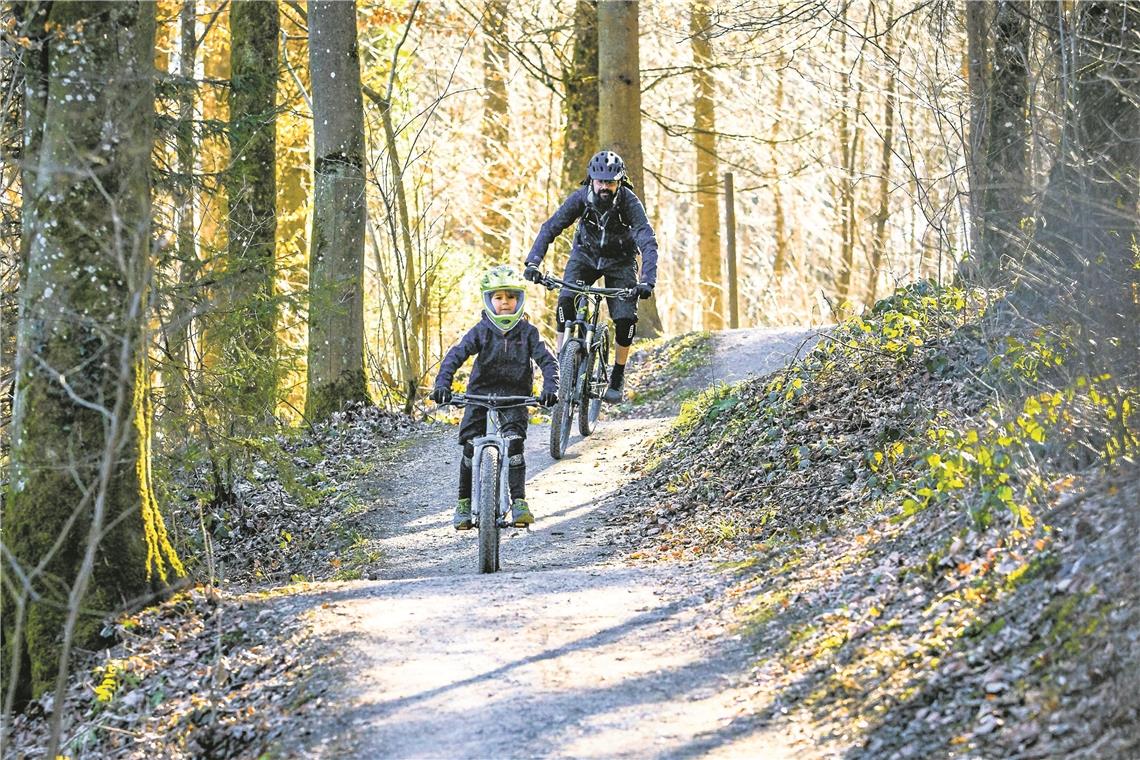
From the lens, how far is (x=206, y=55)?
26328mm

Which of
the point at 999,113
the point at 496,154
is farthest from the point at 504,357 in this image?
the point at 496,154

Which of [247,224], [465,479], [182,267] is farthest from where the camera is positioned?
[247,224]

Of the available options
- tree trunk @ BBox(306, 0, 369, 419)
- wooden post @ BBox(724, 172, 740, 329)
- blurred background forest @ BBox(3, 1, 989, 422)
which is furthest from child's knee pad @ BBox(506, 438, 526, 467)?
wooden post @ BBox(724, 172, 740, 329)

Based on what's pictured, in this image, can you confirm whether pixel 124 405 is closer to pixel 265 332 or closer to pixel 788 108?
pixel 265 332

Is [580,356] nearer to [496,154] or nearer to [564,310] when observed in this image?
[564,310]

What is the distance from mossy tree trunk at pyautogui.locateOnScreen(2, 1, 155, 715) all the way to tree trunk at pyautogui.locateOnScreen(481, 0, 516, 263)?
19.9 metres

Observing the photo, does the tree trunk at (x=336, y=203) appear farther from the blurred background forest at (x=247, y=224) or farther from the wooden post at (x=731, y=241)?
the wooden post at (x=731, y=241)

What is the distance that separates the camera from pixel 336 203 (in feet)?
51.0

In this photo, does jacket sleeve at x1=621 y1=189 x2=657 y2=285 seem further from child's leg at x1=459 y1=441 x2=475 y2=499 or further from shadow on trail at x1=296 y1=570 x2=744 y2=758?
shadow on trail at x1=296 y1=570 x2=744 y2=758

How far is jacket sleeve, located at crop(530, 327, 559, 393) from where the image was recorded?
941 cm

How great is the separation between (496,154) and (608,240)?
1940cm

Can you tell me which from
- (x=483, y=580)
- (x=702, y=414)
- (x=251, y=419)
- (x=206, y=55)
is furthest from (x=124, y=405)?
(x=206, y=55)

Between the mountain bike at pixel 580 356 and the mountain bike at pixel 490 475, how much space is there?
9.12ft

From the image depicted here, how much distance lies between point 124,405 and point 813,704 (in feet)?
14.4
